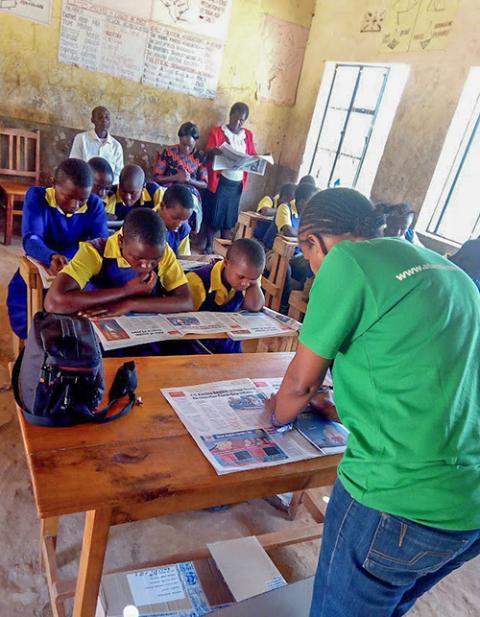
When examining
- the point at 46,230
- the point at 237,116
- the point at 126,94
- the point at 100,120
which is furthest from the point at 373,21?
the point at 46,230

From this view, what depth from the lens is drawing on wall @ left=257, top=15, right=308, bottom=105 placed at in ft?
17.7

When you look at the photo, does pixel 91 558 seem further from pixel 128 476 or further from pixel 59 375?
pixel 59 375

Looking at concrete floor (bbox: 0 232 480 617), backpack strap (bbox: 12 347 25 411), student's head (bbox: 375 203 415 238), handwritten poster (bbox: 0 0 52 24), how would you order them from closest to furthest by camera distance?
backpack strap (bbox: 12 347 25 411) → concrete floor (bbox: 0 232 480 617) → student's head (bbox: 375 203 415 238) → handwritten poster (bbox: 0 0 52 24)

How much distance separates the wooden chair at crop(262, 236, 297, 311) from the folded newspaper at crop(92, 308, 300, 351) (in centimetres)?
123

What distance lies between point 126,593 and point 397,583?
2.45 feet

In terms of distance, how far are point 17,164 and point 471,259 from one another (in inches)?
168

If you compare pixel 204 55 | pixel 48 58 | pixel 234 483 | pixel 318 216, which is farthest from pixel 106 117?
pixel 234 483

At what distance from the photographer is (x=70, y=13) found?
4457 millimetres

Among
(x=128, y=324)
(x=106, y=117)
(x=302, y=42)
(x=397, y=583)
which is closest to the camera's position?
(x=397, y=583)

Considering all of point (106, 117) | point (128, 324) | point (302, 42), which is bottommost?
point (128, 324)

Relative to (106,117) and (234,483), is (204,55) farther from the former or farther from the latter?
(234,483)

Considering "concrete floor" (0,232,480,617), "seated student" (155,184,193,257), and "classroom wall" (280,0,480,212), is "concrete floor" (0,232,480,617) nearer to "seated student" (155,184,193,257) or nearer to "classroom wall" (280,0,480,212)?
"seated student" (155,184,193,257)

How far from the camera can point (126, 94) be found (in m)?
4.98

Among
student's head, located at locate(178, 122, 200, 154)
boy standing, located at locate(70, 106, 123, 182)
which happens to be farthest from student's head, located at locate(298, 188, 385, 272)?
student's head, located at locate(178, 122, 200, 154)
